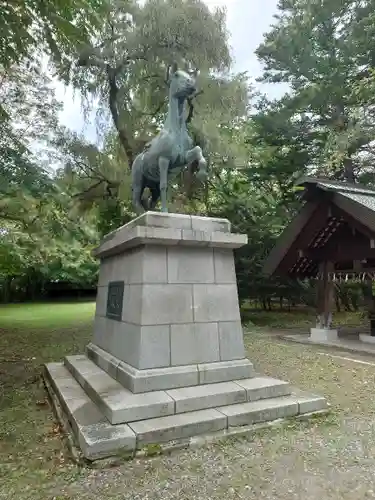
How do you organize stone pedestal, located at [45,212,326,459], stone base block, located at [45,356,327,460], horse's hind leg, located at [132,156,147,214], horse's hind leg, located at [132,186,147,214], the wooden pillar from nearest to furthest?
stone base block, located at [45,356,327,460], stone pedestal, located at [45,212,326,459], horse's hind leg, located at [132,156,147,214], horse's hind leg, located at [132,186,147,214], the wooden pillar

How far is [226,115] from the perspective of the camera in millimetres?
10609

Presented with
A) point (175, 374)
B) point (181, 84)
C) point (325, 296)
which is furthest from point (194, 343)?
point (325, 296)

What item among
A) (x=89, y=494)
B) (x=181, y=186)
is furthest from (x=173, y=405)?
(x=181, y=186)

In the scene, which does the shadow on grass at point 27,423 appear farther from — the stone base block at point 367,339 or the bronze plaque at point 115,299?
the stone base block at point 367,339

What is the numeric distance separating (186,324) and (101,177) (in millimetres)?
8437

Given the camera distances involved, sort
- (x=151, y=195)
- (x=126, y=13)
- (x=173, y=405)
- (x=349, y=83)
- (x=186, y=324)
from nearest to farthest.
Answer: (x=173, y=405), (x=186, y=324), (x=151, y=195), (x=126, y=13), (x=349, y=83)

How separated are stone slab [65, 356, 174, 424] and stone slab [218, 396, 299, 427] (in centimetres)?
63

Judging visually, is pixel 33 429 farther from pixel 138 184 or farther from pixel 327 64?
pixel 327 64

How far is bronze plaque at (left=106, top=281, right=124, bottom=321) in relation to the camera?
496cm

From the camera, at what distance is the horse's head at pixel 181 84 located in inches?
189

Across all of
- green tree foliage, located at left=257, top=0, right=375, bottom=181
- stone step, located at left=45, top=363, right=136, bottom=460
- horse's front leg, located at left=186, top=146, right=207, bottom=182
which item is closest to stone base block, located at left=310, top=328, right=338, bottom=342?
green tree foliage, located at left=257, top=0, right=375, bottom=181

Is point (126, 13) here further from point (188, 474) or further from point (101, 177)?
point (188, 474)

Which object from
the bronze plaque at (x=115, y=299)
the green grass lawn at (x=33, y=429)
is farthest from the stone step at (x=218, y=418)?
the bronze plaque at (x=115, y=299)

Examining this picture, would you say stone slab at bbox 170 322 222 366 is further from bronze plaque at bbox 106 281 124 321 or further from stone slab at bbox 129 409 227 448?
bronze plaque at bbox 106 281 124 321
